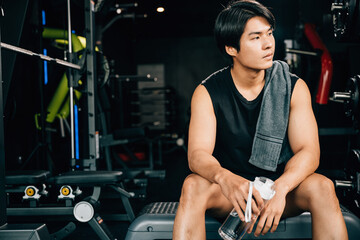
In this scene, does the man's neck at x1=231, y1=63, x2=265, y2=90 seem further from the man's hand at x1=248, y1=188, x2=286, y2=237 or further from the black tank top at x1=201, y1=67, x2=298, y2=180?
the man's hand at x1=248, y1=188, x2=286, y2=237

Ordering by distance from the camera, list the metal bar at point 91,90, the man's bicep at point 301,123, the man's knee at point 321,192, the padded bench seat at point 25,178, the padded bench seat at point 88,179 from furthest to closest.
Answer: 1. the metal bar at point 91,90
2. the padded bench seat at point 88,179
3. the padded bench seat at point 25,178
4. the man's bicep at point 301,123
5. the man's knee at point 321,192

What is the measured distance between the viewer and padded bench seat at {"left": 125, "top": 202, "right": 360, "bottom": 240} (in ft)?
5.24

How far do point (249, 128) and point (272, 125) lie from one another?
0.38 feet

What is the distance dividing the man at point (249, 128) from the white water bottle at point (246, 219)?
0.30ft

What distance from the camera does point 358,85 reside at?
2057mm

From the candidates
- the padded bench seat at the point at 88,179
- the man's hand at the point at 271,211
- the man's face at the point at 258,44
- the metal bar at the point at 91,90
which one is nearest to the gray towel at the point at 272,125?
the man's face at the point at 258,44

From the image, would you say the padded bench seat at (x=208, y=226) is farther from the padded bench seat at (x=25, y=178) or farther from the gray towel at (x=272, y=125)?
the padded bench seat at (x=25, y=178)

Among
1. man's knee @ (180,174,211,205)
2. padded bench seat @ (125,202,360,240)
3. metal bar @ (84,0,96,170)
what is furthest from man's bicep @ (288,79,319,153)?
metal bar @ (84,0,96,170)

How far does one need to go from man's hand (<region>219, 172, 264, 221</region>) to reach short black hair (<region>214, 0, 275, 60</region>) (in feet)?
2.27

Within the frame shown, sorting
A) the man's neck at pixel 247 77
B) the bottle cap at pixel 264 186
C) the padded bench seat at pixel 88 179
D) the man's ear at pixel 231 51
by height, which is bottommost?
the padded bench seat at pixel 88 179

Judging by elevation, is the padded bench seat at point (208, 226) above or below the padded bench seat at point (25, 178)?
below

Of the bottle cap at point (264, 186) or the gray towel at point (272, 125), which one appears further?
the gray towel at point (272, 125)

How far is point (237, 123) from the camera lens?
171cm

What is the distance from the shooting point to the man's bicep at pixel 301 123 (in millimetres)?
1583
